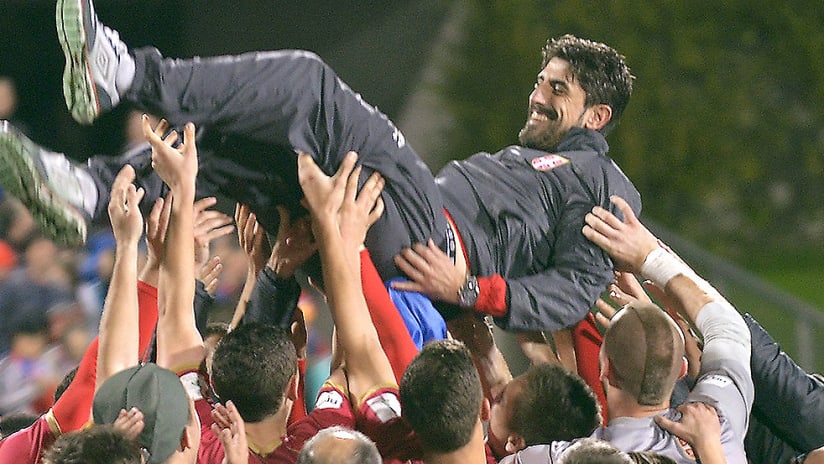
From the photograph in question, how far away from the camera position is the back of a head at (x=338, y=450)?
95.1 inches

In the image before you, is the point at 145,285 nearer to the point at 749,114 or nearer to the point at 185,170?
the point at 185,170

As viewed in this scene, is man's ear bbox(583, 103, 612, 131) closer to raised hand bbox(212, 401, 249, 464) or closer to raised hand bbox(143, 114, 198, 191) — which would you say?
raised hand bbox(143, 114, 198, 191)

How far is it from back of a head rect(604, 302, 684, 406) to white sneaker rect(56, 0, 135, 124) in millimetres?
1246

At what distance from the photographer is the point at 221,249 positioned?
6.56 meters

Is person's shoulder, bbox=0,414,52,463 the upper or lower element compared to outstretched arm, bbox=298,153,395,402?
lower

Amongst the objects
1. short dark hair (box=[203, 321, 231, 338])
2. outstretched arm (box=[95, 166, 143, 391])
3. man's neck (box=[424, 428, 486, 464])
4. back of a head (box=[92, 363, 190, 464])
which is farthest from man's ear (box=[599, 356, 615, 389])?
short dark hair (box=[203, 321, 231, 338])

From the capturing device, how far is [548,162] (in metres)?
3.71

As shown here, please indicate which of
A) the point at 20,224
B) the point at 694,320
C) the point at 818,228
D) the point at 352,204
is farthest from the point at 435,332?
the point at 818,228

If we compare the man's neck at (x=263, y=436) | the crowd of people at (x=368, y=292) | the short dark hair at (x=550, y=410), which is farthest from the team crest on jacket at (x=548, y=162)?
the man's neck at (x=263, y=436)

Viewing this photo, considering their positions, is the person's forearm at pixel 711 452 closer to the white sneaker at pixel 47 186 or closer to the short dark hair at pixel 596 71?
the short dark hair at pixel 596 71

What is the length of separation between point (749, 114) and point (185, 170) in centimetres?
855

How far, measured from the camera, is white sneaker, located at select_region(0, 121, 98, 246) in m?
2.93

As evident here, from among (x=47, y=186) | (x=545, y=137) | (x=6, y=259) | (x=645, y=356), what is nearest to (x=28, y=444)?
(x=47, y=186)

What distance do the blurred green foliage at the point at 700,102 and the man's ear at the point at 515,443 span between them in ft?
21.2
